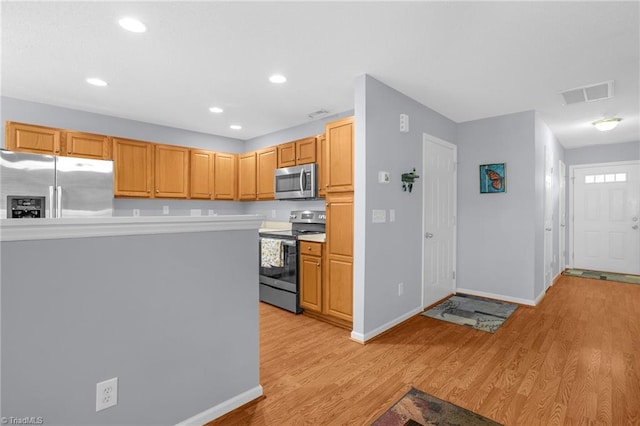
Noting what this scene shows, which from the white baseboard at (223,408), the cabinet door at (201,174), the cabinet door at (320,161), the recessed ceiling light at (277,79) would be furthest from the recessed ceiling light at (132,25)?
the cabinet door at (201,174)

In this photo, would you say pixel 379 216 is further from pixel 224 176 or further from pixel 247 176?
pixel 224 176

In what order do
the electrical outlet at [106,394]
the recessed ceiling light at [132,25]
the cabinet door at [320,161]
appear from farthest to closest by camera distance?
the cabinet door at [320,161] < the recessed ceiling light at [132,25] < the electrical outlet at [106,394]

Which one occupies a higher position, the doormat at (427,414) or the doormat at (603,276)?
the doormat at (603,276)

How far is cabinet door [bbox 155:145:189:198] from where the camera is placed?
14.8 feet

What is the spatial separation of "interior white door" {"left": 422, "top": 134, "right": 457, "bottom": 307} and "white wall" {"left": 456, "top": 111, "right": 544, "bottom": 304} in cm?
17

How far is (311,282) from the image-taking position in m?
3.59

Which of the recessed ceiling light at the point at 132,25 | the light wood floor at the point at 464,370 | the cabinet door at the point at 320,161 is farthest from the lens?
the cabinet door at the point at 320,161

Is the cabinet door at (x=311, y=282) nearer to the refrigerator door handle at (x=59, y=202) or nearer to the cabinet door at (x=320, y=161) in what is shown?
the cabinet door at (x=320, y=161)

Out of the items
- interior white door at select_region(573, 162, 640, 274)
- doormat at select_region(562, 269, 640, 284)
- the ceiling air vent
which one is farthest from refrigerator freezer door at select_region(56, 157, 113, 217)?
interior white door at select_region(573, 162, 640, 274)

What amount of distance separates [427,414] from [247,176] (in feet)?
14.0

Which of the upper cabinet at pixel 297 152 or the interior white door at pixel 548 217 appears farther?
the interior white door at pixel 548 217

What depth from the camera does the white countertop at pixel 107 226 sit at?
47.8 inches

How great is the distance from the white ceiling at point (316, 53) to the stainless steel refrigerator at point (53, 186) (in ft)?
2.46

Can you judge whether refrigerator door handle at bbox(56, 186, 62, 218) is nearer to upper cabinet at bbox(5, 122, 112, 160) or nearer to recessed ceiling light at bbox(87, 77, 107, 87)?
upper cabinet at bbox(5, 122, 112, 160)
